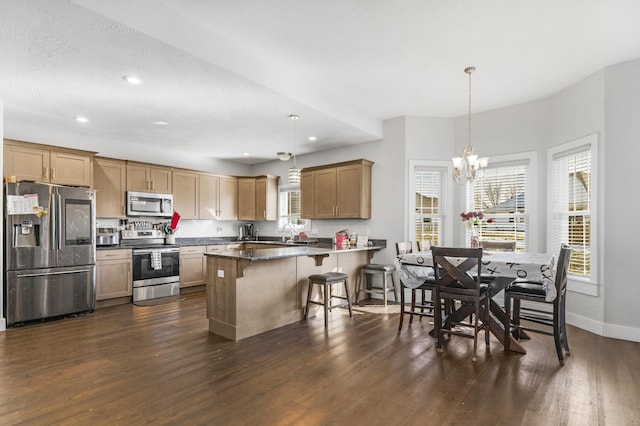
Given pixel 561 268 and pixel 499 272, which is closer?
pixel 561 268

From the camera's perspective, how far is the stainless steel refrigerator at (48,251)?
400 centimetres

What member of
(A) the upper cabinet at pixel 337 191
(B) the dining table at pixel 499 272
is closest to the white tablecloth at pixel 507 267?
(B) the dining table at pixel 499 272

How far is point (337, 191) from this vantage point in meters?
5.86

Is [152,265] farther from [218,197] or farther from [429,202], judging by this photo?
[429,202]

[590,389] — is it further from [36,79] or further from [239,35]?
[36,79]

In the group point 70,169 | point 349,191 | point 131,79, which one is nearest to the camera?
point 131,79

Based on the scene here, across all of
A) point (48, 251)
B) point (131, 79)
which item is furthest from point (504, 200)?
point (48, 251)

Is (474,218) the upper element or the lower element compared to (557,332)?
upper

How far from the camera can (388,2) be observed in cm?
262

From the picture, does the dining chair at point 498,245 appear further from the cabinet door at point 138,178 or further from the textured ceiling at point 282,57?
the cabinet door at point 138,178

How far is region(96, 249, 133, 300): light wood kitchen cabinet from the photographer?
4.91 metres

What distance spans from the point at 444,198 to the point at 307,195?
2378 mm

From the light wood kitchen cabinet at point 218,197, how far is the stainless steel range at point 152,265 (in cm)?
107

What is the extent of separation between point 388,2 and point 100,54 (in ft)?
7.76
